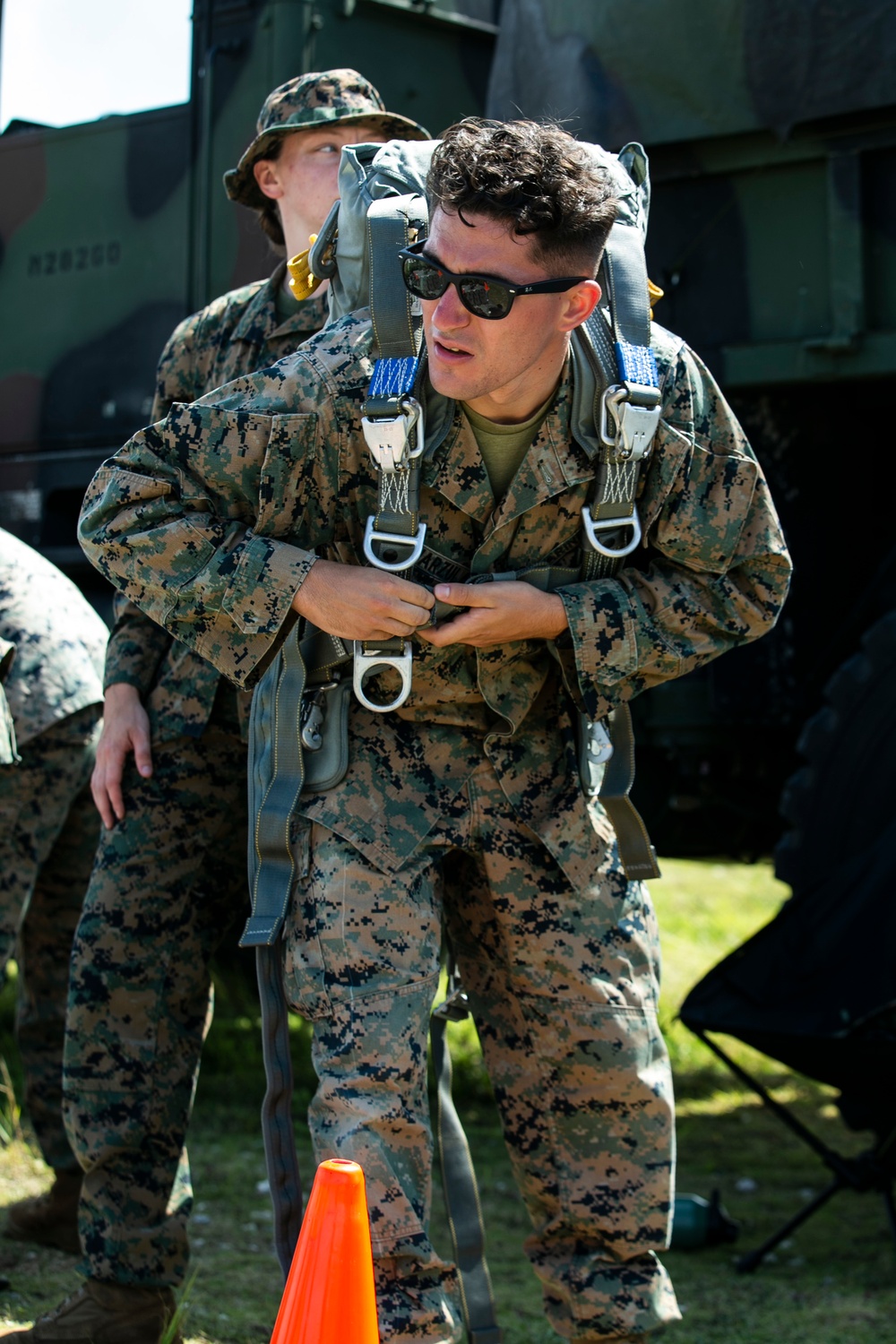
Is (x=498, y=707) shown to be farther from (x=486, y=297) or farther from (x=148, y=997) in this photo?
(x=148, y=997)

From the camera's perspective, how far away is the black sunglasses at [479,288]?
2053mm

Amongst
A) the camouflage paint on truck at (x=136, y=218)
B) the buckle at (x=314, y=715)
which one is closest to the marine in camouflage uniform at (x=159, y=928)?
the buckle at (x=314, y=715)

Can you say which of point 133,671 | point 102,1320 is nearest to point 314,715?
point 133,671

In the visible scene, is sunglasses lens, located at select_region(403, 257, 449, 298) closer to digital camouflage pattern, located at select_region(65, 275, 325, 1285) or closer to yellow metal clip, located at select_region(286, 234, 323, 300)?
yellow metal clip, located at select_region(286, 234, 323, 300)

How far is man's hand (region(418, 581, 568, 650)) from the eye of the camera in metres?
2.15

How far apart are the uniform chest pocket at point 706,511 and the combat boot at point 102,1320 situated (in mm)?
1509

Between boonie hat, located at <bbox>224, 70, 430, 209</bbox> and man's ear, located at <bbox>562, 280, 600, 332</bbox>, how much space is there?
1.01m

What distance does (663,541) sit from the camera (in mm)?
2336

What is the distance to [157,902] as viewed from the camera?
109 inches

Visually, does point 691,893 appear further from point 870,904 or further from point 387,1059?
point 387,1059

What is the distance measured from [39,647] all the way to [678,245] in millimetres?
1755

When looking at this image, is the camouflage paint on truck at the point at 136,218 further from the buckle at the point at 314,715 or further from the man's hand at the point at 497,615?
the man's hand at the point at 497,615

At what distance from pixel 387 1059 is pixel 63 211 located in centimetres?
343

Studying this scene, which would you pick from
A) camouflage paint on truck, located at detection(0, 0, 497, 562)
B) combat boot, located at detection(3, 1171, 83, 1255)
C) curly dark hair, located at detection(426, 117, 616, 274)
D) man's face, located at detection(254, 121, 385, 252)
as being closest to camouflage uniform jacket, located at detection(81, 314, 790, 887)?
curly dark hair, located at detection(426, 117, 616, 274)
